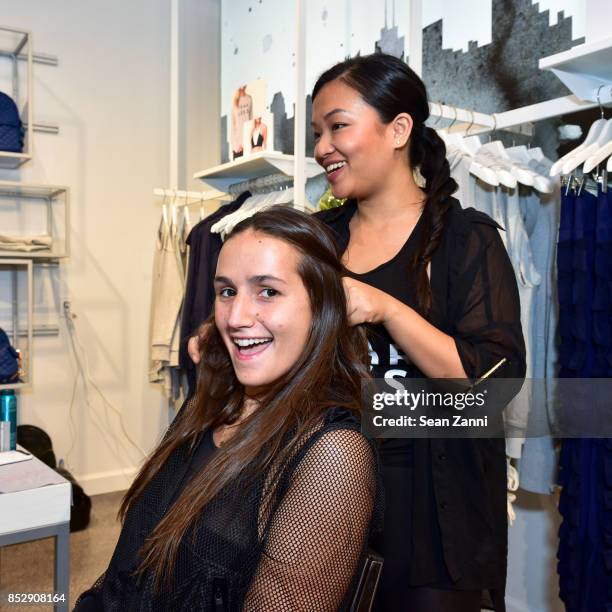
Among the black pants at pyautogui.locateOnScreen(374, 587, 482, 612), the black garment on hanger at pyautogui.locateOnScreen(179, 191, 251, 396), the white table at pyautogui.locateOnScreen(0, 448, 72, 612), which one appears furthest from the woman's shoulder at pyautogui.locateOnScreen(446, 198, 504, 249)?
the black garment on hanger at pyautogui.locateOnScreen(179, 191, 251, 396)

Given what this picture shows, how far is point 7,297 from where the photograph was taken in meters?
3.50

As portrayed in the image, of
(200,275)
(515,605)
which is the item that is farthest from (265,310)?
(200,275)

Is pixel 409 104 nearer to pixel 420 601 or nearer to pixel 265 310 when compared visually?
pixel 265 310

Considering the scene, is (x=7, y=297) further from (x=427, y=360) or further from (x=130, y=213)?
(x=427, y=360)

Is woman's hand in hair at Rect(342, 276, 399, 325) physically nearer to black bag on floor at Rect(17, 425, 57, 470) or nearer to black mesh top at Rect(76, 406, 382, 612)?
black mesh top at Rect(76, 406, 382, 612)

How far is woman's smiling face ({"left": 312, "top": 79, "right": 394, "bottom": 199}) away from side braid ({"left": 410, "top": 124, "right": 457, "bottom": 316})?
98mm

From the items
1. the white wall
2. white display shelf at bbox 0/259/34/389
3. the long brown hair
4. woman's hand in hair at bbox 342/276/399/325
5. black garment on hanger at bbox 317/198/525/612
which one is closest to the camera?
the long brown hair

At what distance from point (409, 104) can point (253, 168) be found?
1.60 meters

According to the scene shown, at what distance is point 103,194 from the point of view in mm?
3822

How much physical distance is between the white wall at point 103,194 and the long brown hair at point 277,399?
272 centimetres

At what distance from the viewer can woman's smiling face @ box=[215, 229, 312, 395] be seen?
3.56 feet

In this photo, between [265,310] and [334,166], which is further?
[334,166]

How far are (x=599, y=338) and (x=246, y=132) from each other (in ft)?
6.80

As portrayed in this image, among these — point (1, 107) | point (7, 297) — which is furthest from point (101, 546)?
point (1, 107)
